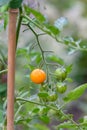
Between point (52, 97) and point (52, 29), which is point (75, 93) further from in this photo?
point (52, 29)

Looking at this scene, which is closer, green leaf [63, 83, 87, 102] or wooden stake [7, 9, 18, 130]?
wooden stake [7, 9, 18, 130]

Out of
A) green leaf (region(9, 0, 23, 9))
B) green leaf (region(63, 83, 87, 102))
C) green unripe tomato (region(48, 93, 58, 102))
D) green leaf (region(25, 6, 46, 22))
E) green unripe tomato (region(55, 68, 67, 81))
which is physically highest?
green leaf (region(9, 0, 23, 9))

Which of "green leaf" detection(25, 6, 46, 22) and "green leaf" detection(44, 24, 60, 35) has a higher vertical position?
"green leaf" detection(25, 6, 46, 22)

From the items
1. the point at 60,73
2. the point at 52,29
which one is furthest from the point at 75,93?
the point at 52,29

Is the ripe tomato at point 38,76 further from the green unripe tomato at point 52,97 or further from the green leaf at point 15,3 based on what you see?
the green leaf at point 15,3

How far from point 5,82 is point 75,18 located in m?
2.46

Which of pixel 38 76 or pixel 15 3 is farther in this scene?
pixel 38 76

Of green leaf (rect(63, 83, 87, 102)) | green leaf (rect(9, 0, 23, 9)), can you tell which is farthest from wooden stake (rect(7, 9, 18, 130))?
green leaf (rect(63, 83, 87, 102))

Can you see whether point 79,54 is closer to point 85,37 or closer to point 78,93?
point 85,37

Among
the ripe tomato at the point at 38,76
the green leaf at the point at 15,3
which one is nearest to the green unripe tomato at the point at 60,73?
the ripe tomato at the point at 38,76

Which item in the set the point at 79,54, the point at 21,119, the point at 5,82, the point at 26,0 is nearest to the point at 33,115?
the point at 21,119

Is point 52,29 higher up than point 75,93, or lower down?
higher up

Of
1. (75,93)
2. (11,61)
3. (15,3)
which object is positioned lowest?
(75,93)

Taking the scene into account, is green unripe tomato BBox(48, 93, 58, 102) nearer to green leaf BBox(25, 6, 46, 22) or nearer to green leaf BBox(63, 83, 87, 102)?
green leaf BBox(63, 83, 87, 102)
